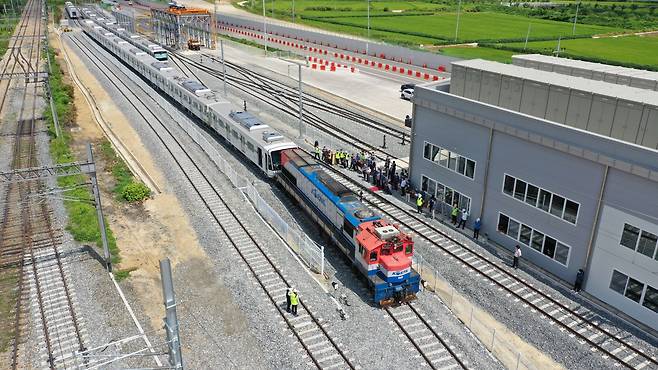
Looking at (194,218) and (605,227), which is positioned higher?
(605,227)

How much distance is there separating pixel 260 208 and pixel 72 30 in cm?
11614

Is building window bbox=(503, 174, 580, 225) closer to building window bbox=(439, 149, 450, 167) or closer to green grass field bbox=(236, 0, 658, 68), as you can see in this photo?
building window bbox=(439, 149, 450, 167)

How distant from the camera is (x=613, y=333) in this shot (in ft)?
74.4

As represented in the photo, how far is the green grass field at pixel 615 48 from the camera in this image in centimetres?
8544

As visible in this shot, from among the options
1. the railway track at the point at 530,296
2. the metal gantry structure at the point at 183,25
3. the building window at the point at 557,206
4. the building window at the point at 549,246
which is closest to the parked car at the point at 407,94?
the railway track at the point at 530,296

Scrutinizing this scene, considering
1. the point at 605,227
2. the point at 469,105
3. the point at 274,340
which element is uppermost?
the point at 469,105

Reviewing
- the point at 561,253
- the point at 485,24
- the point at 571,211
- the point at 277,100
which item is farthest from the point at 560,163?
the point at 485,24

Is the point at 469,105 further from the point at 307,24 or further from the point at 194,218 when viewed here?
the point at 307,24

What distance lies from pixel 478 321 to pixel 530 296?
350 centimetres

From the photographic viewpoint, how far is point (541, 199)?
87.0 ft

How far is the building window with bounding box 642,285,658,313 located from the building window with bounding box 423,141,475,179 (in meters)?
11.0

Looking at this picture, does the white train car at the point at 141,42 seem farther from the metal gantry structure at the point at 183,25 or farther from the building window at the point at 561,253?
the building window at the point at 561,253

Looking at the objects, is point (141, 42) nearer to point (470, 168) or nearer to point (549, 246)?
point (470, 168)

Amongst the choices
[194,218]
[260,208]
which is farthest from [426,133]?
[194,218]
